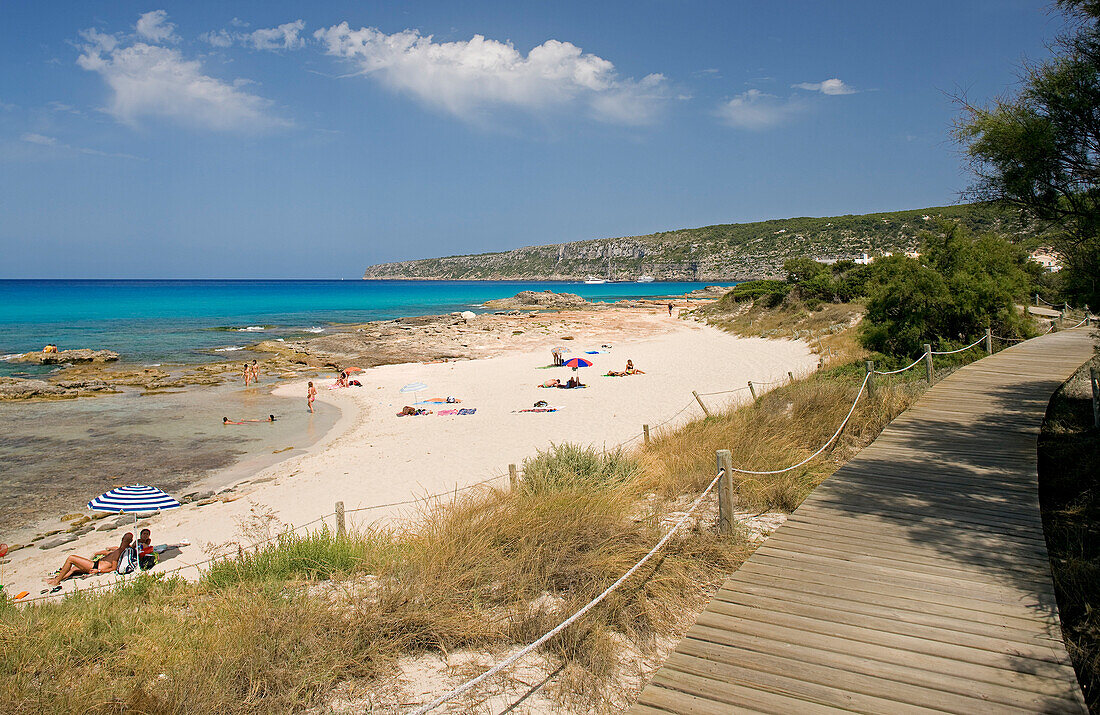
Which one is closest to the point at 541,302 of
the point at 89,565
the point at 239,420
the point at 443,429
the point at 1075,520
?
the point at 239,420

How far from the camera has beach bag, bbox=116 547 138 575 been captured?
26.8 ft

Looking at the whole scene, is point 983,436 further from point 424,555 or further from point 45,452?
point 45,452

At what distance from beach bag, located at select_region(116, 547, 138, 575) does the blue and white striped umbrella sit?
8.39 feet

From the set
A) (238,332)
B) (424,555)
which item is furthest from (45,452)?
(238,332)

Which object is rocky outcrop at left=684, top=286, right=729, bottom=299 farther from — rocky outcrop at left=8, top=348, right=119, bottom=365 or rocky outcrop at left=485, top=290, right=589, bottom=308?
rocky outcrop at left=8, top=348, right=119, bottom=365

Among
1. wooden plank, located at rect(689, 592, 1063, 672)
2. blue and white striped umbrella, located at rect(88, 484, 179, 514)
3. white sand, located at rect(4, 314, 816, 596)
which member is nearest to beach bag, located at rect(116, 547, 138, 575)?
white sand, located at rect(4, 314, 816, 596)

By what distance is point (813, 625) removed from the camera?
159 inches

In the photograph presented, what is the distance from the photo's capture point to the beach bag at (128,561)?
8.18 m

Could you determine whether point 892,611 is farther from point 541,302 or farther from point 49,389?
point 541,302

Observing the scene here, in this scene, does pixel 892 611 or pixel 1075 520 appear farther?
pixel 1075 520

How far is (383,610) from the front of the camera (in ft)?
14.3

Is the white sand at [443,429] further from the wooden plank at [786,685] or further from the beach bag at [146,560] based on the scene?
the wooden plank at [786,685]

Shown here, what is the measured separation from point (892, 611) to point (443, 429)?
12.7 meters

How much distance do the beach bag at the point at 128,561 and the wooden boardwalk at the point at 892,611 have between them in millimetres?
7933
